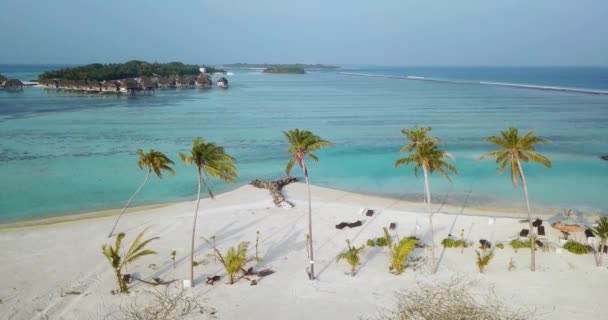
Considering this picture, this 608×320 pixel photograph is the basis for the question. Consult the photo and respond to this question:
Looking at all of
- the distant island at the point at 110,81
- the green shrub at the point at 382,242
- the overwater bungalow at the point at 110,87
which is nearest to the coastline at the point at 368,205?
the green shrub at the point at 382,242

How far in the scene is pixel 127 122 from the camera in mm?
58906

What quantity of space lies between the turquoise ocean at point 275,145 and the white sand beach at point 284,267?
208 inches

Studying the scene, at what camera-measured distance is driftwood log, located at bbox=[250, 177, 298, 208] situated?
2666 centimetres

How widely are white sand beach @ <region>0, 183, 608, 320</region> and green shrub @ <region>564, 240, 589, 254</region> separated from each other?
33 cm

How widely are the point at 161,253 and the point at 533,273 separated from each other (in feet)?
50.8

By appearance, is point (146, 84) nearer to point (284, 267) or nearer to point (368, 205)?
point (368, 205)

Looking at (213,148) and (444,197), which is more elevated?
(213,148)

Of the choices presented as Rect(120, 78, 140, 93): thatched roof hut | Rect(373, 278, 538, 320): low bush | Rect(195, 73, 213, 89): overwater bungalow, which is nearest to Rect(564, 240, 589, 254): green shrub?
Rect(373, 278, 538, 320): low bush

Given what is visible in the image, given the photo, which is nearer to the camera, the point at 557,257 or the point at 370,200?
the point at 557,257

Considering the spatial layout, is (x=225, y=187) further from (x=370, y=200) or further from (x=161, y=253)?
(x=161, y=253)

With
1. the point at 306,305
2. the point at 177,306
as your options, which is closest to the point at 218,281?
the point at 177,306

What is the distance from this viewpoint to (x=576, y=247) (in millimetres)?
19406

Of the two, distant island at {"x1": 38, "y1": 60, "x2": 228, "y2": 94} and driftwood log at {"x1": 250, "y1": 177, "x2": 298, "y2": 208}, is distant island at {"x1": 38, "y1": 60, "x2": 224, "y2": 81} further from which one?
driftwood log at {"x1": 250, "y1": 177, "x2": 298, "y2": 208}

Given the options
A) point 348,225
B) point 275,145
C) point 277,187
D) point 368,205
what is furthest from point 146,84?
point 348,225
